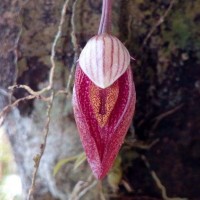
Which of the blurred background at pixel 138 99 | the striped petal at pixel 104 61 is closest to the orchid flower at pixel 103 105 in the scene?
the striped petal at pixel 104 61

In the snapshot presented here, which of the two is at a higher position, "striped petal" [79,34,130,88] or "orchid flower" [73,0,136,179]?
"striped petal" [79,34,130,88]

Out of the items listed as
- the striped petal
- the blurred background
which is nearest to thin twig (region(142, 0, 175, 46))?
the blurred background

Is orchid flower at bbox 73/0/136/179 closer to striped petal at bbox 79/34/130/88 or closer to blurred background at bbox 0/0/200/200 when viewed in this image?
striped petal at bbox 79/34/130/88

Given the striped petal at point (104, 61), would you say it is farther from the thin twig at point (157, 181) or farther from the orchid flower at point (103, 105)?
the thin twig at point (157, 181)

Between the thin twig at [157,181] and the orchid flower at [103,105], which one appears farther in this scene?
the thin twig at [157,181]

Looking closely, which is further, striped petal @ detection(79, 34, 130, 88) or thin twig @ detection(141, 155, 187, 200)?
thin twig @ detection(141, 155, 187, 200)

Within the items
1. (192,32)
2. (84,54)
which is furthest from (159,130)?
(84,54)

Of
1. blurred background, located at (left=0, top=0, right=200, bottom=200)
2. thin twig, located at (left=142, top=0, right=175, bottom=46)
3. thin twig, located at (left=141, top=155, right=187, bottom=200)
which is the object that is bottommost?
thin twig, located at (left=141, top=155, right=187, bottom=200)
